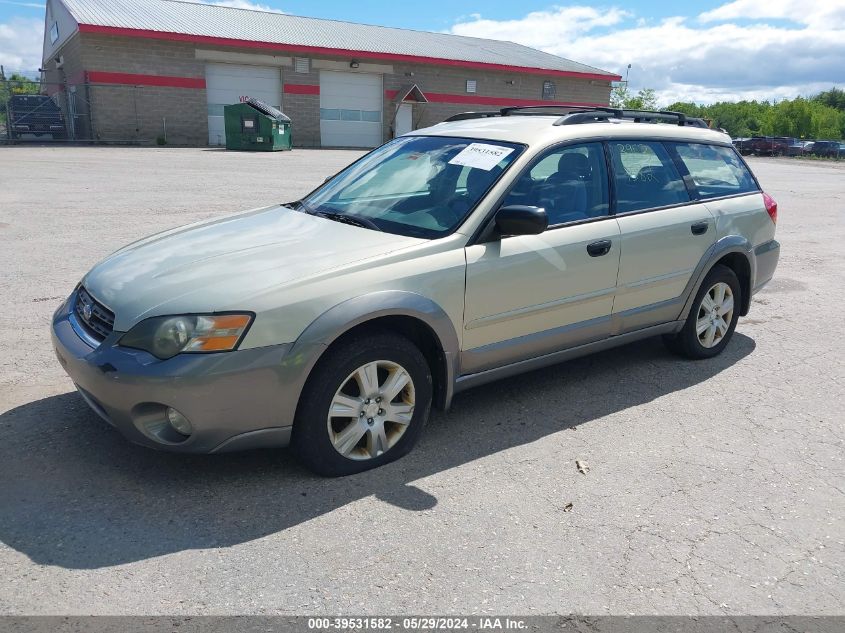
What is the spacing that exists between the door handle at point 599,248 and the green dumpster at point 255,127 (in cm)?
2478

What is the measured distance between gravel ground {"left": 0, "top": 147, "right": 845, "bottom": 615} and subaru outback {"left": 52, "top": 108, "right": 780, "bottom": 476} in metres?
0.32

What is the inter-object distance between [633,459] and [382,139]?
113 ft

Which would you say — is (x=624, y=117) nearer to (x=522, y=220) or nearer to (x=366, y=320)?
(x=522, y=220)

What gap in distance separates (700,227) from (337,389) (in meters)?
2.98

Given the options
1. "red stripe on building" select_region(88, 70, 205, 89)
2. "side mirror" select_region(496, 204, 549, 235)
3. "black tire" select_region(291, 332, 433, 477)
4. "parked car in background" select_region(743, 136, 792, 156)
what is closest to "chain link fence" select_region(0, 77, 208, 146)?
"red stripe on building" select_region(88, 70, 205, 89)

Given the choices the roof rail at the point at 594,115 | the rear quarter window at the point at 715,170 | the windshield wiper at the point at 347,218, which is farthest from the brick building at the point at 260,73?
the rear quarter window at the point at 715,170

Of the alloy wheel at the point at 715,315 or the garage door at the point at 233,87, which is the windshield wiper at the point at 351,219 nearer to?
the alloy wheel at the point at 715,315

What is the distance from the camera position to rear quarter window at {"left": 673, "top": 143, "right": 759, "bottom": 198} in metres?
5.08

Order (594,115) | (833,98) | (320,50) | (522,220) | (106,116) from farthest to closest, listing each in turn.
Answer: (833,98), (320,50), (106,116), (594,115), (522,220)

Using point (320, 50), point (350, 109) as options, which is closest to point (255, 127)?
point (320, 50)

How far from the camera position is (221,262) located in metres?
3.42

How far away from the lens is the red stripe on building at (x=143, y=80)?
94.7 feet

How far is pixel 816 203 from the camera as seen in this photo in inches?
669

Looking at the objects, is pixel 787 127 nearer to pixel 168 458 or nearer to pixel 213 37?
pixel 213 37
